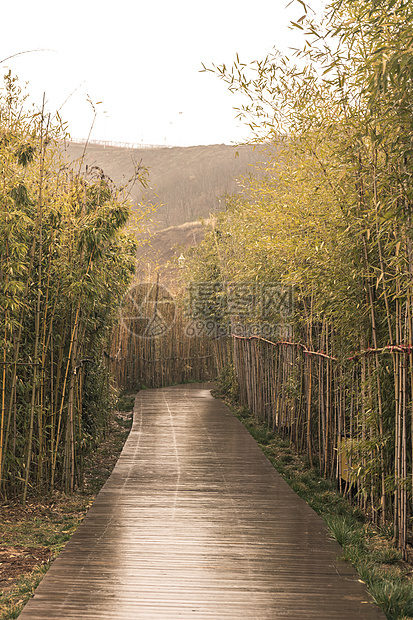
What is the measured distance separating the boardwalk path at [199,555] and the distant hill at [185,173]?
41.1m

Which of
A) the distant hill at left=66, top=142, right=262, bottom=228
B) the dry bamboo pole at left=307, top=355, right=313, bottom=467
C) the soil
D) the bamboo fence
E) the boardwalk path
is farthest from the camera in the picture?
the distant hill at left=66, top=142, right=262, bottom=228

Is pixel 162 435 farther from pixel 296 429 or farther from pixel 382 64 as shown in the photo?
pixel 382 64

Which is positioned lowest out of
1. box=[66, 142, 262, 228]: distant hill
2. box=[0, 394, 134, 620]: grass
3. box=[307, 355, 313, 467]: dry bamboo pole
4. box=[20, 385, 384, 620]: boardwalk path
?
box=[0, 394, 134, 620]: grass

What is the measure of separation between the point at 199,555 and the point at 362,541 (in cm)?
88

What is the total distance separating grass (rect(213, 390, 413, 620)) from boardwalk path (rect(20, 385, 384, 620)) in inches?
3.0

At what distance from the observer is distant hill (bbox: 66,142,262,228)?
46375 mm

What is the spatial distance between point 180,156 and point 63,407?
160 feet

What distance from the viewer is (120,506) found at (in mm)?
3645

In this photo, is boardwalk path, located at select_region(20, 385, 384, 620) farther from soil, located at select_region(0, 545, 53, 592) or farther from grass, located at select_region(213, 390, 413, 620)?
soil, located at select_region(0, 545, 53, 592)

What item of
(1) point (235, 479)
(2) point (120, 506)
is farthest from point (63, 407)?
(1) point (235, 479)

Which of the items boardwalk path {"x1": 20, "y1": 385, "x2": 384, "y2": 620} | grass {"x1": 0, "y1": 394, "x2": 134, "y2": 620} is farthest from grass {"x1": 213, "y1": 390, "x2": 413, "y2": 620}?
grass {"x1": 0, "y1": 394, "x2": 134, "y2": 620}

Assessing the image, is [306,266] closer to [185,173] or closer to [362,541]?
[362,541]

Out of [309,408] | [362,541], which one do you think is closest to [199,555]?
[362,541]

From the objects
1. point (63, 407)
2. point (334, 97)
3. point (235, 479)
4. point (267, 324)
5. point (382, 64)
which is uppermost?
point (334, 97)
